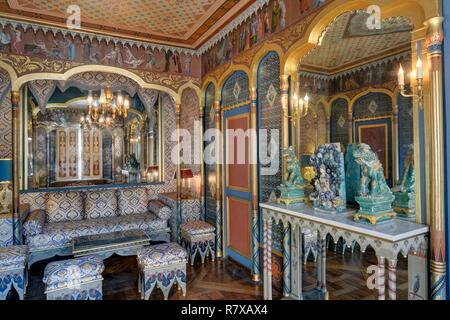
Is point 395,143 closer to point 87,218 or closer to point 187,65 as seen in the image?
point 187,65

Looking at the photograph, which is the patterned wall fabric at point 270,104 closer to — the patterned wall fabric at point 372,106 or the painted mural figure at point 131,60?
the patterned wall fabric at point 372,106

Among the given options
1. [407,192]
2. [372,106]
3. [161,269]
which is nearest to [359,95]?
[372,106]

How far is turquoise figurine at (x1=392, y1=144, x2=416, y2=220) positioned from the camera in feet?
Answer: 8.16

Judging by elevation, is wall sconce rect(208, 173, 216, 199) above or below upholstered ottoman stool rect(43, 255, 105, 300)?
above

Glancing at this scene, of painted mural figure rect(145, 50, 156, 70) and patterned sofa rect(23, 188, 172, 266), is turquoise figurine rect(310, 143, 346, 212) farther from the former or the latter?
painted mural figure rect(145, 50, 156, 70)

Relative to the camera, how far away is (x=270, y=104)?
4.18 m

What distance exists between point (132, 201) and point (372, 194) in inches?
216

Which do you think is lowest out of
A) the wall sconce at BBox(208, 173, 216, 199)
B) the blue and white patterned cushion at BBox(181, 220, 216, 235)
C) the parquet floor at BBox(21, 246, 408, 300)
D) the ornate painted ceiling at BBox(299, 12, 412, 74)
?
the parquet floor at BBox(21, 246, 408, 300)

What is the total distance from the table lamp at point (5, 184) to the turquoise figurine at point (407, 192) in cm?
570

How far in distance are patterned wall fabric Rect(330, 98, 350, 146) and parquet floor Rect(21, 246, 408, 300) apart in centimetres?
176

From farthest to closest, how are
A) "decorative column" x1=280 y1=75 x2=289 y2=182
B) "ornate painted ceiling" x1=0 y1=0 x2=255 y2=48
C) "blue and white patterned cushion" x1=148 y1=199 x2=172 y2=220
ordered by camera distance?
Result: "blue and white patterned cushion" x1=148 y1=199 x2=172 y2=220 → "ornate painted ceiling" x1=0 y1=0 x2=255 y2=48 → "decorative column" x1=280 y1=75 x2=289 y2=182

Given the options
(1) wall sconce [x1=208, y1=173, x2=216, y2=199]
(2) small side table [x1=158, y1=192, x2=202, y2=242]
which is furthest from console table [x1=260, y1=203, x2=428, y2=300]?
(2) small side table [x1=158, y1=192, x2=202, y2=242]

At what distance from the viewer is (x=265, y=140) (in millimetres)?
4273

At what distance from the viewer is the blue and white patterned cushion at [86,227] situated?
495 centimetres
